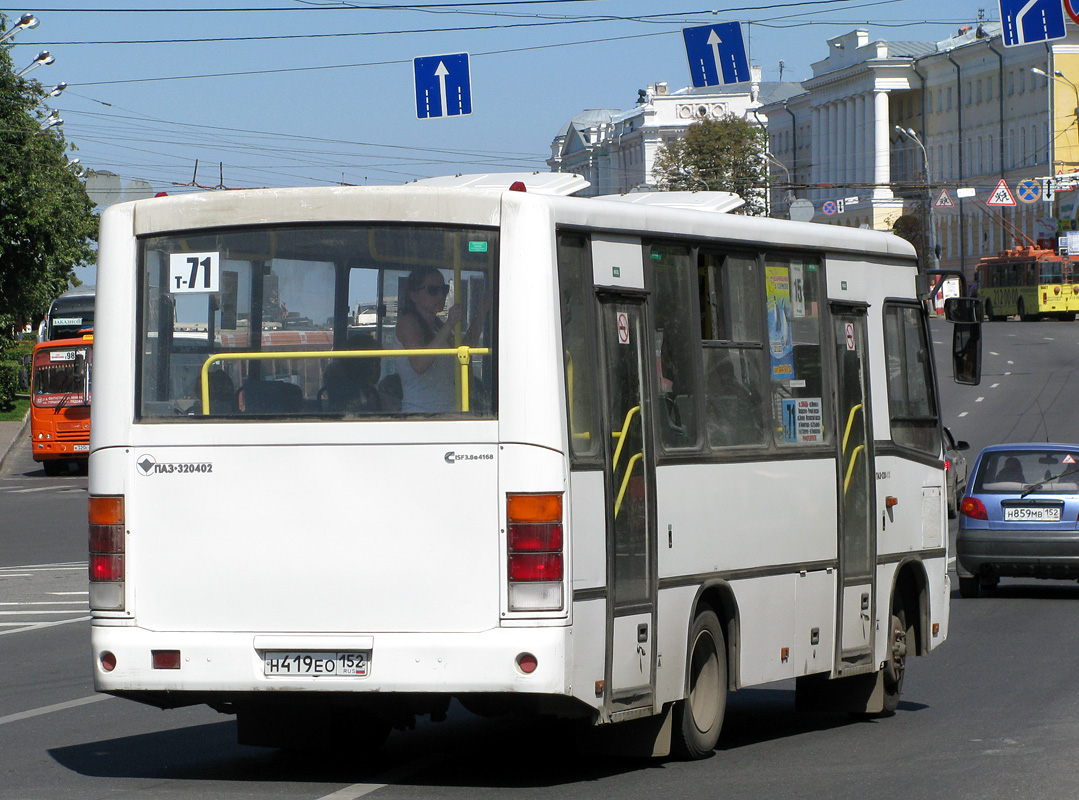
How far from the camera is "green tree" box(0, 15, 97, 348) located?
50.5 m

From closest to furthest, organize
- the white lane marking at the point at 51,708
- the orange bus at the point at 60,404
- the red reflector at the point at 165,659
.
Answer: the red reflector at the point at 165,659 < the white lane marking at the point at 51,708 < the orange bus at the point at 60,404

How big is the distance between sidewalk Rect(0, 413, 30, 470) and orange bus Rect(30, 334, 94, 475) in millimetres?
2359

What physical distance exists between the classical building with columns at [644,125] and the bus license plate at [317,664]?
483ft

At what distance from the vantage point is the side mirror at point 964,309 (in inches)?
463

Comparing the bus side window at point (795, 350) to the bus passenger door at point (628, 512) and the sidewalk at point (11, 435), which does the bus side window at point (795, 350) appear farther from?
the sidewalk at point (11, 435)

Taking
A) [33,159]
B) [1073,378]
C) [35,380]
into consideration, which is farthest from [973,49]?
[35,380]

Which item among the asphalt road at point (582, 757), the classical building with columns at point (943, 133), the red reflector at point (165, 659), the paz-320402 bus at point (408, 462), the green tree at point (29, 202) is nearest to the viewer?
the paz-320402 bus at point (408, 462)

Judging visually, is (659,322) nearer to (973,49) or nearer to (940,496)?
(940,496)

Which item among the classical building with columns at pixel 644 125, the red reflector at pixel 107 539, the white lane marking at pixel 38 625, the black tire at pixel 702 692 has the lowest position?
the white lane marking at pixel 38 625

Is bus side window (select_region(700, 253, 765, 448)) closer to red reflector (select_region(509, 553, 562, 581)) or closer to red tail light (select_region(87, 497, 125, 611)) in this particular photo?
red reflector (select_region(509, 553, 562, 581))

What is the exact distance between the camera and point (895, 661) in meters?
11.1

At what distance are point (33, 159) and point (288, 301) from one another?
4569 cm

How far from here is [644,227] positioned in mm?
8594

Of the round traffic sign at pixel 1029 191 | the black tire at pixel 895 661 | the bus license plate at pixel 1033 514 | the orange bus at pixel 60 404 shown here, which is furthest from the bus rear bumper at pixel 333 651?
the round traffic sign at pixel 1029 191
